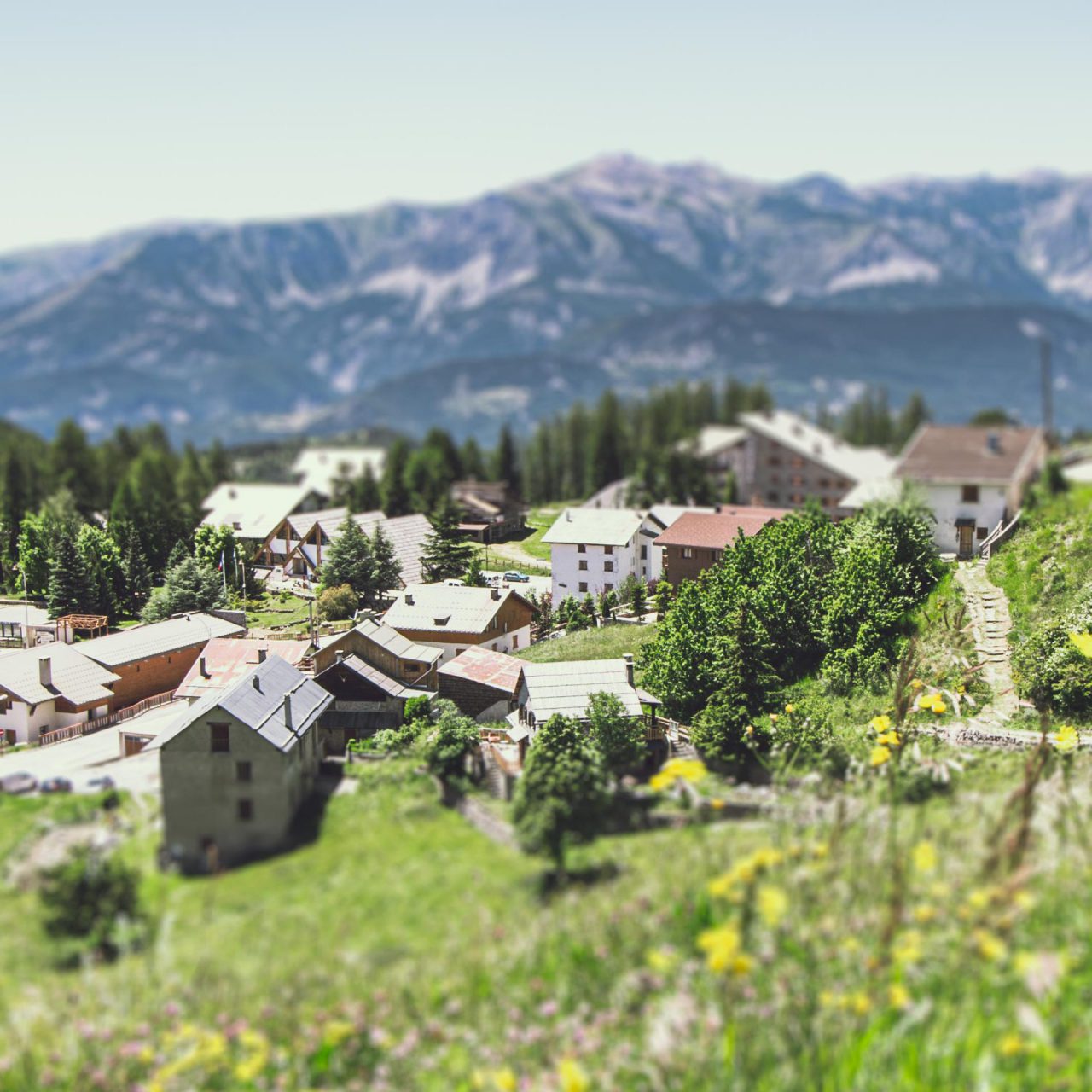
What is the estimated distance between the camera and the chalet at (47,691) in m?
38.5

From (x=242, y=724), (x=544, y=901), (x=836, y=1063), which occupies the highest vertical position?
(x=242, y=724)

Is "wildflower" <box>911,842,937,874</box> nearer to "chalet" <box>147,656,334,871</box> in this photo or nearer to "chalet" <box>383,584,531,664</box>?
"chalet" <box>147,656,334,871</box>

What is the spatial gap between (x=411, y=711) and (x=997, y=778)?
20212 mm

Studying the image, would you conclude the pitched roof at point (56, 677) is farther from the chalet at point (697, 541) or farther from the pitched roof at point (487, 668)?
the chalet at point (697, 541)

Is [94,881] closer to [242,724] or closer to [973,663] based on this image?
[242,724]

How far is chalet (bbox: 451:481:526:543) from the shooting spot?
5559 cm

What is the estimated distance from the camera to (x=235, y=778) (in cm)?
2169

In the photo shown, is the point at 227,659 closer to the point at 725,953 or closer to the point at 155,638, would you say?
the point at 155,638

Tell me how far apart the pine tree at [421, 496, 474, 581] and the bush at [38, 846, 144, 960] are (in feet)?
104

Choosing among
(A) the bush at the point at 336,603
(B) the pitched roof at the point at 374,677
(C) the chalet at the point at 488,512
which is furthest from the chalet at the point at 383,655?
(C) the chalet at the point at 488,512

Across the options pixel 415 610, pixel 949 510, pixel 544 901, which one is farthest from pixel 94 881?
pixel 949 510

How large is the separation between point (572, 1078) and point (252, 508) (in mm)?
41778

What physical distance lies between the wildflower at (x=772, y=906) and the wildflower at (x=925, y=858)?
2509 millimetres

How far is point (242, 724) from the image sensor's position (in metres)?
24.2
